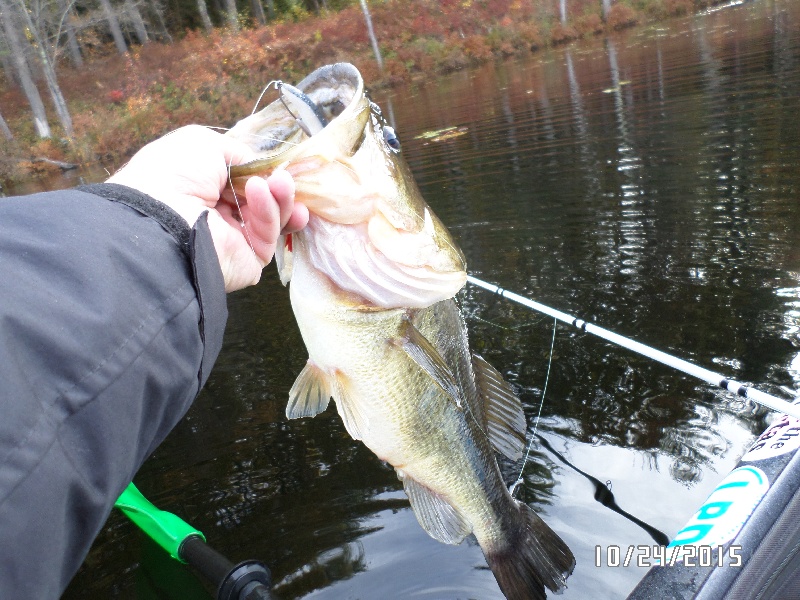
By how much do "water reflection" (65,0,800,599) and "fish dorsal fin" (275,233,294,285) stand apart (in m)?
1.75

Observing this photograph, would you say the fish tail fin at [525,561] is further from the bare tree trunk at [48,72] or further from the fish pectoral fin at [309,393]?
the bare tree trunk at [48,72]

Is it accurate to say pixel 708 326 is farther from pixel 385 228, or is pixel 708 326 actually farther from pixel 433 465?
pixel 385 228

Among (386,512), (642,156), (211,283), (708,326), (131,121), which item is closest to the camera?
(211,283)

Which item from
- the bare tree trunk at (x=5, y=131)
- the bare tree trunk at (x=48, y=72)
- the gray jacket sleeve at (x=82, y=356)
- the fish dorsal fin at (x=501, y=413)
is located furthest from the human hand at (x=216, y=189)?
the bare tree trunk at (x=5, y=131)

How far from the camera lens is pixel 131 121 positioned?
22.7 meters

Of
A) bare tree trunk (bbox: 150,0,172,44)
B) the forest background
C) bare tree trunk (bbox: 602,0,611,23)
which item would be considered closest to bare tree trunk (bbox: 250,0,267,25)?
the forest background

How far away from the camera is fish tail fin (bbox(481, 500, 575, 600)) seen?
91.4 inches

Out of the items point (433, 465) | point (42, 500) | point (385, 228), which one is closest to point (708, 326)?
point (433, 465)

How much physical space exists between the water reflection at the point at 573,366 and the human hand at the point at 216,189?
193 centimetres

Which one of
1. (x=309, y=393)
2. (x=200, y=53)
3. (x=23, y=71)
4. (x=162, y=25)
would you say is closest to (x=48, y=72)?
(x=23, y=71)

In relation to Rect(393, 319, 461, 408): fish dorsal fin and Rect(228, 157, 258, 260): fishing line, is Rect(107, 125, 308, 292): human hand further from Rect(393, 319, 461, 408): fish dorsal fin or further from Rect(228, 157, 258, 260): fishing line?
Rect(393, 319, 461, 408): fish dorsal fin

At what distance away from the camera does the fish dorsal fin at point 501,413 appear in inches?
91.7

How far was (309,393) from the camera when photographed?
1905 mm

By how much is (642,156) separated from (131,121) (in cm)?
2032
